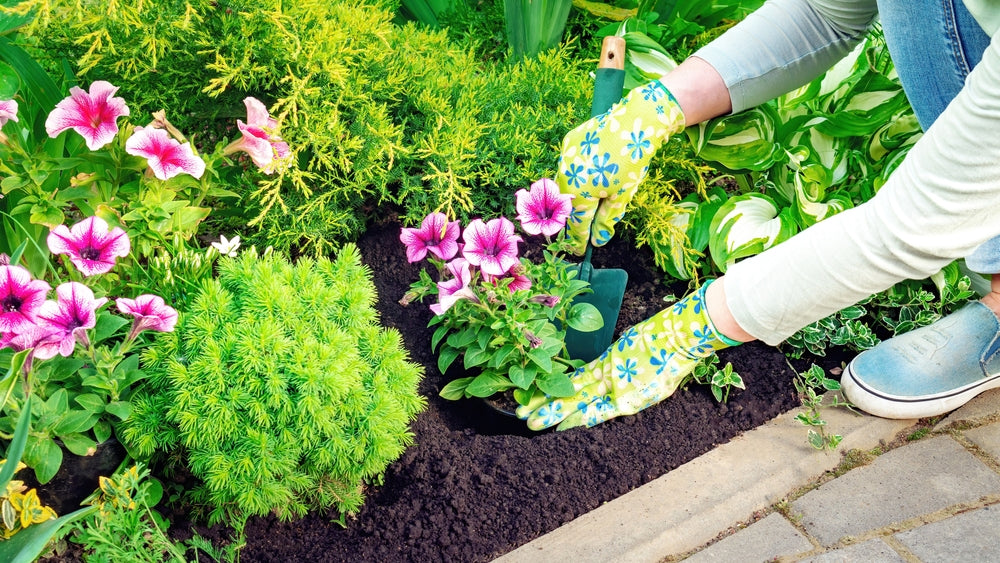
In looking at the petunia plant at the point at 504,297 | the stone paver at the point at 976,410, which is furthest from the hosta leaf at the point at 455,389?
the stone paver at the point at 976,410

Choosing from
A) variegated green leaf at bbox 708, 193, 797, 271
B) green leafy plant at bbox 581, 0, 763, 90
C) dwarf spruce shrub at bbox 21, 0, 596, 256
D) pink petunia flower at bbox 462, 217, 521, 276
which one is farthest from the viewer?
green leafy plant at bbox 581, 0, 763, 90

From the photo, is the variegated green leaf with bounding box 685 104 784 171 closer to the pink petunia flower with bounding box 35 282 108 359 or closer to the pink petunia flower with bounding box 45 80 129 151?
the pink petunia flower with bounding box 45 80 129 151

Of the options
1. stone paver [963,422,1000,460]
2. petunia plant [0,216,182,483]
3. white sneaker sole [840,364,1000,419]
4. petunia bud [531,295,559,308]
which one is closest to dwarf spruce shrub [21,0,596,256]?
petunia bud [531,295,559,308]

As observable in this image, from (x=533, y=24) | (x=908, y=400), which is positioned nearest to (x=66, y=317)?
(x=533, y=24)

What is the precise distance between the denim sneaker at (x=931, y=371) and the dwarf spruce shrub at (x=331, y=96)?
89cm

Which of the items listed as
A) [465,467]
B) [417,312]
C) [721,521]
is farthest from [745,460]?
[417,312]

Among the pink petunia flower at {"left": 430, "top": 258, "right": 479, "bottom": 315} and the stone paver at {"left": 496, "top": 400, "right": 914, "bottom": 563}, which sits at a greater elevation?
the pink petunia flower at {"left": 430, "top": 258, "right": 479, "bottom": 315}

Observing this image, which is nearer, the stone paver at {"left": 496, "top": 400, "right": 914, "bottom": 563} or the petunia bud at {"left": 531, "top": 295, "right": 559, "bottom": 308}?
the stone paver at {"left": 496, "top": 400, "right": 914, "bottom": 563}

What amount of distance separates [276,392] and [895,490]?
123 cm

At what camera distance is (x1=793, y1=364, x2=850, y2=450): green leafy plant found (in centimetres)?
170

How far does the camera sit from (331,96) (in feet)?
6.21

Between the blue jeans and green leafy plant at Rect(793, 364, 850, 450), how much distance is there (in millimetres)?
408

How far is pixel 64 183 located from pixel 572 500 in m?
1.35

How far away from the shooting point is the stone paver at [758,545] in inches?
56.9
